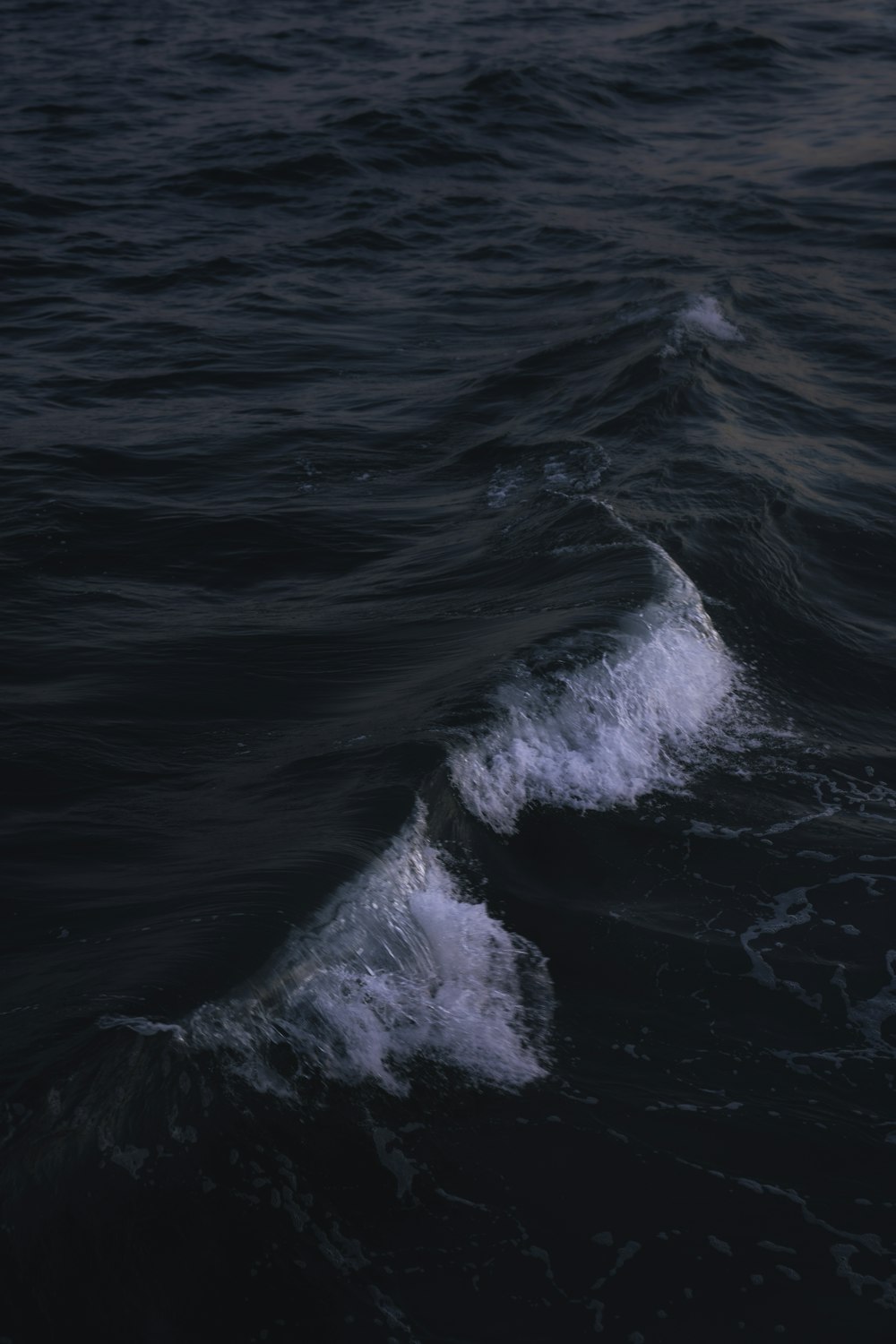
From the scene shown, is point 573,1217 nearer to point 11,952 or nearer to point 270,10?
point 11,952

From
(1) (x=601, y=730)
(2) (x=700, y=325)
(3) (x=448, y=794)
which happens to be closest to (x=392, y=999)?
(3) (x=448, y=794)

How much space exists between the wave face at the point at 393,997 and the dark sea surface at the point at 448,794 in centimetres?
2

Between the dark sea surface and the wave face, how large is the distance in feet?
0.05

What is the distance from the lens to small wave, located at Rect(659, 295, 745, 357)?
433 inches

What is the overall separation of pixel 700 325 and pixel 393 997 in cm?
843

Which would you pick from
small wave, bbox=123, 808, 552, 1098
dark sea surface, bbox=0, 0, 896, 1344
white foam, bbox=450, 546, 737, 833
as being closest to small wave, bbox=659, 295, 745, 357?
dark sea surface, bbox=0, 0, 896, 1344

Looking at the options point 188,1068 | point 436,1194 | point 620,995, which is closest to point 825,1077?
point 620,995

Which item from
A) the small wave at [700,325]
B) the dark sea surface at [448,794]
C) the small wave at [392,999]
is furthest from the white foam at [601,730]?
the small wave at [700,325]

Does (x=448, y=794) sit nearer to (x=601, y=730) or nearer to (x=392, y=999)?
(x=601, y=730)

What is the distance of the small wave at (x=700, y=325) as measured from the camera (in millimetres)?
10992

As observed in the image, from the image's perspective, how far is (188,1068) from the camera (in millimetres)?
3969

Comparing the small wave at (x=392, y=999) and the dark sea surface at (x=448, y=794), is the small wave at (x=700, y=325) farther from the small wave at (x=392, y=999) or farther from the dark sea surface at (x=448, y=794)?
the small wave at (x=392, y=999)

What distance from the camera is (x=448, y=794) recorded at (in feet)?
17.6

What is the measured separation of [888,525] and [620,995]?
16.6 feet
